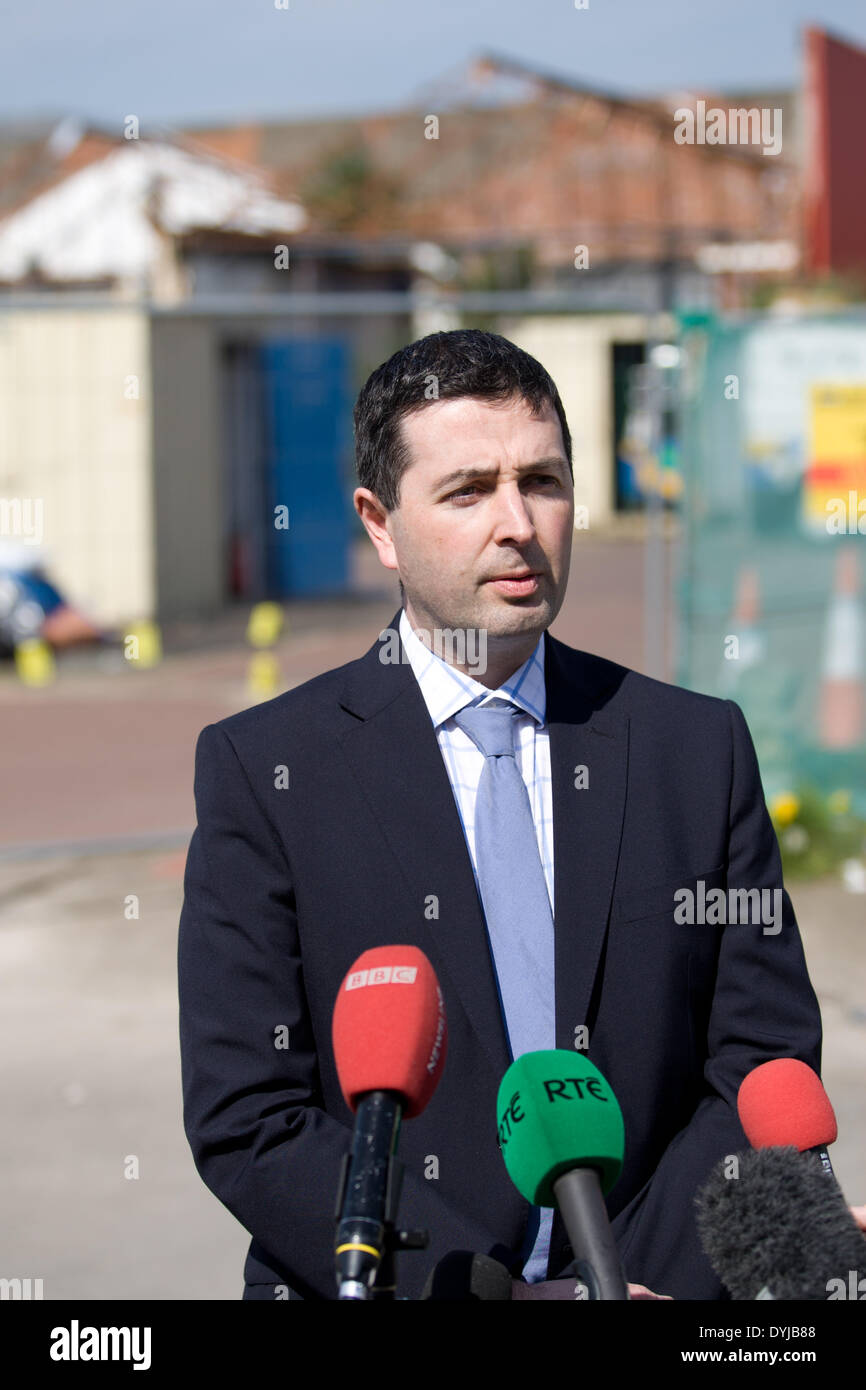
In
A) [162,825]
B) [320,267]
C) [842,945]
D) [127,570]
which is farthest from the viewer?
[320,267]

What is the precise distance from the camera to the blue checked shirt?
2.23m

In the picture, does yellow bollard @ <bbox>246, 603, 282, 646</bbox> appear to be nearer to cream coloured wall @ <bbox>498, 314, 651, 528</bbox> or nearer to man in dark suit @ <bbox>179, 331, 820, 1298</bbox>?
cream coloured wall @ <bbox>498, 314, 651, 528</bbox>

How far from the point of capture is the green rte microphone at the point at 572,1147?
4.59 feet

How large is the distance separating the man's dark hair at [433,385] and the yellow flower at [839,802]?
18.3ft

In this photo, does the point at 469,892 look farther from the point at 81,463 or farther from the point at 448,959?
the point at 81,463

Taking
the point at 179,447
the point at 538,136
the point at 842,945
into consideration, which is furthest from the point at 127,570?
the point at 538,136

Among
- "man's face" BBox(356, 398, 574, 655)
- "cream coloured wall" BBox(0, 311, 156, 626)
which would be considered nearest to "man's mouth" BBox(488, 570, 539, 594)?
"man's face" BBox(356, 398, 574, 655)

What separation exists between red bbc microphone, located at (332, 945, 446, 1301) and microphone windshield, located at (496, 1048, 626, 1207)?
0.33 feet

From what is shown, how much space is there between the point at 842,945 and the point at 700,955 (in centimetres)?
445

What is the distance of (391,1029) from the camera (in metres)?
1.50

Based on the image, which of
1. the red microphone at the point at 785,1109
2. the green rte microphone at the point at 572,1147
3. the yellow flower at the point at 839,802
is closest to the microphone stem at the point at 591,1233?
the green rte microphone at the point at 572,1147

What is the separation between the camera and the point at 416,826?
214cm

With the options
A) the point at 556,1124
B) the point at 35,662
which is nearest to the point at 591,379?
the point at 35,662
